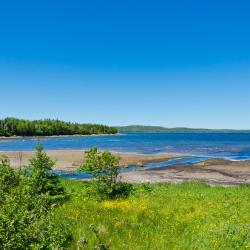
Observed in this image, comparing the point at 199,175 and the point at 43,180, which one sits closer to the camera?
the point at 43,180

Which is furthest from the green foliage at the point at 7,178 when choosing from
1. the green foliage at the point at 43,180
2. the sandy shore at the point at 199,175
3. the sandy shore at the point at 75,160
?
the sandy shore at the point at 75,160

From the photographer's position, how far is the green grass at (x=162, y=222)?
15414 mm

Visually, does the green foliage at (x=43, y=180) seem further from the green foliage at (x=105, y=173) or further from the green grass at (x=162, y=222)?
the green foliage at (x=105, y=173)

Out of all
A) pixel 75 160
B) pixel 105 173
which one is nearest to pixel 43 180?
pixel 105 173

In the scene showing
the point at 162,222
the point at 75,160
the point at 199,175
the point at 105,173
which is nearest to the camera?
the point at 162,222

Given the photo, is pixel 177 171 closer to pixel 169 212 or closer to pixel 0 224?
pixel 169 212

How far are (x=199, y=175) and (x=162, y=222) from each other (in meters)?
32.0

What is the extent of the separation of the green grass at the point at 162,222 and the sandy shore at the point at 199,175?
1633 cm

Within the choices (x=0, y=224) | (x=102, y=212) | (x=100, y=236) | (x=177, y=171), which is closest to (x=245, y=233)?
(x=100, y=236)

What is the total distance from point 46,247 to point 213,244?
21.5 feet

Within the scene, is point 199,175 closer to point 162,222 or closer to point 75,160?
point 75,160

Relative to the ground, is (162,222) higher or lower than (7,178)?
lower

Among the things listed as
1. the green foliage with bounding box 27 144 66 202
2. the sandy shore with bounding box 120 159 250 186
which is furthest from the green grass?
the sandy shore with bounding box 120 159 250 186

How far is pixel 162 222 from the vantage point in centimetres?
1925
